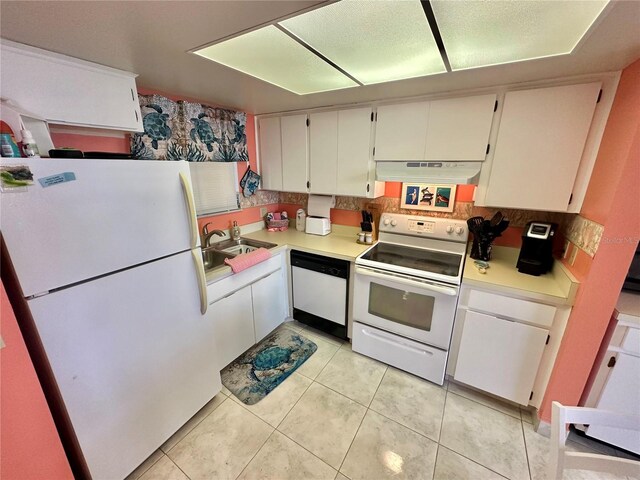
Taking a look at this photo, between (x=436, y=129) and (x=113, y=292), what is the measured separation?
2.19 metres

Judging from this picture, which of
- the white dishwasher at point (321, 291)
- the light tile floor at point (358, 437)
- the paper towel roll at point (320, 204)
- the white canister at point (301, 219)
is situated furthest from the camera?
the white canister at point (301, 219)

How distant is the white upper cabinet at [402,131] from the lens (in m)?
1.87

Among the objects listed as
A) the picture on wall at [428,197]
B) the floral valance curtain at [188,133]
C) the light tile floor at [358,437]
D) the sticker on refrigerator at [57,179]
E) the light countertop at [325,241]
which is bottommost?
the light tile floor at [358,437]

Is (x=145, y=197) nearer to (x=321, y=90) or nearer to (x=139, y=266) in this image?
(x=139, y=266)

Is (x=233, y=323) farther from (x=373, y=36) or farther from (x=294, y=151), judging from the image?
(x=373, y=36)

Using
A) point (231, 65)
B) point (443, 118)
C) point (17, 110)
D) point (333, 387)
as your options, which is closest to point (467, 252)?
point (443, 118)

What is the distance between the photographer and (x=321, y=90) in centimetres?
183

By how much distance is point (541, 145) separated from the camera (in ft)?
5.11

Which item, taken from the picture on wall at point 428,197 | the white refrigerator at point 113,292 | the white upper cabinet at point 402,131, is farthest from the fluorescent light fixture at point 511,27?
the white refrigerator at point 113,292

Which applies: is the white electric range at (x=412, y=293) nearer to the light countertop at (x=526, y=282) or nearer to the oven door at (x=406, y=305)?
the oven door at (x=406, y=305)

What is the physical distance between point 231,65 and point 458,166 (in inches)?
63.9

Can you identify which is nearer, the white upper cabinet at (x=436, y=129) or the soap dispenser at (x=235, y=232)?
the white upper cabinet at (x=436, y=129)

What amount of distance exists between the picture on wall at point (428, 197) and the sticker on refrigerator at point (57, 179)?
220 centimetres

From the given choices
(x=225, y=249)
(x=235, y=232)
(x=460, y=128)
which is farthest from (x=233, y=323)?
(x=460, y=128)
